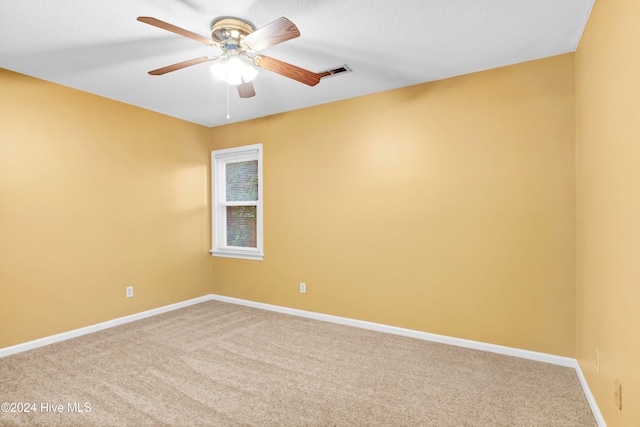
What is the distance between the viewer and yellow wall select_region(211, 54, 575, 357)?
265 cm

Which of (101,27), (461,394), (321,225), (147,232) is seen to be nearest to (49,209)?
(147,232)

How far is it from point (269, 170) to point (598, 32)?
323 cm

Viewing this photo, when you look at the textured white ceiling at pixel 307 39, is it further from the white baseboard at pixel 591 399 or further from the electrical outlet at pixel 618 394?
the white baseboard at pixel 591 399

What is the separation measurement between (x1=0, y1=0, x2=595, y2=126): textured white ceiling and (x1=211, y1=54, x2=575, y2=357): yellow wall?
34 centimetres

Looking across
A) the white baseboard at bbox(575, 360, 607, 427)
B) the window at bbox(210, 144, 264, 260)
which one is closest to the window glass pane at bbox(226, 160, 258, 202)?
the window at bbox(210, 144, 264, 260)

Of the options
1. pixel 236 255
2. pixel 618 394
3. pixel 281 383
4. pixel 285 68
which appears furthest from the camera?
pixel 236 255

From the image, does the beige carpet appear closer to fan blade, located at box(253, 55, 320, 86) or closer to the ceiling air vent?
fan blade, located at box(253, 55, 320, 86)

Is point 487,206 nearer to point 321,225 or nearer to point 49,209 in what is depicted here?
point 321,225

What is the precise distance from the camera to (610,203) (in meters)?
1.72

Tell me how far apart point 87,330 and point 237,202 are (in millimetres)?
2169

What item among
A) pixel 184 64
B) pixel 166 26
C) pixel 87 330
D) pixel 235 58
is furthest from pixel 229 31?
pixel 87 330

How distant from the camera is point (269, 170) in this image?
4.21 m

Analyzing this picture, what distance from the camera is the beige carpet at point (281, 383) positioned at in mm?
1992

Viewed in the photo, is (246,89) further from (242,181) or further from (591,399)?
(591,399)
